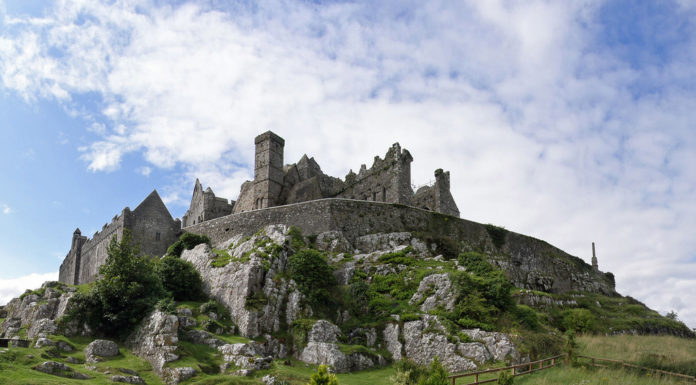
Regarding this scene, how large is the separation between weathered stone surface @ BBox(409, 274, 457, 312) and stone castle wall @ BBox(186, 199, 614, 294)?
1081cm

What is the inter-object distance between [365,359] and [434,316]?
5363 mm

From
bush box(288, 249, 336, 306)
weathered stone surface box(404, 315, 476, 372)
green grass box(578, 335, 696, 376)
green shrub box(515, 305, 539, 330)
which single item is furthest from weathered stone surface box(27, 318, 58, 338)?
green grass box(578, 335, 696, 376)

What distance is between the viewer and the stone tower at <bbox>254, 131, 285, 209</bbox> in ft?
180

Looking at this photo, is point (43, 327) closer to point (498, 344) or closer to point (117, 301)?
point (117, 301)

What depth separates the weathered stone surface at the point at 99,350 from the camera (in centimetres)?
2727

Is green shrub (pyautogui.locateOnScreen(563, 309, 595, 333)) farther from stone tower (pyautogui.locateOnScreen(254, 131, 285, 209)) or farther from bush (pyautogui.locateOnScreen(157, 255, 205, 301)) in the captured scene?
stone tower (pyautogui.locateOnScreen(254, 131, 285, 209))

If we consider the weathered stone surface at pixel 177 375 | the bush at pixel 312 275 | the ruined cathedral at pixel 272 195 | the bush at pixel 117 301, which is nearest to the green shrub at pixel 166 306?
the bush at pixel 117 301

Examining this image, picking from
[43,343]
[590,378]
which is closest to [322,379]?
[590,378]

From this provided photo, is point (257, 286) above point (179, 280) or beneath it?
beneath

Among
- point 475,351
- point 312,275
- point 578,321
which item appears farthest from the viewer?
point 578,321

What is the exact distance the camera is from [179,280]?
36906 millimetres

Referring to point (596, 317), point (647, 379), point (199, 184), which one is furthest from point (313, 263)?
point (199, 184)

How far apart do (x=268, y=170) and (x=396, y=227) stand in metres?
16.7

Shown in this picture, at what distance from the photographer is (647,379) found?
23.3m
